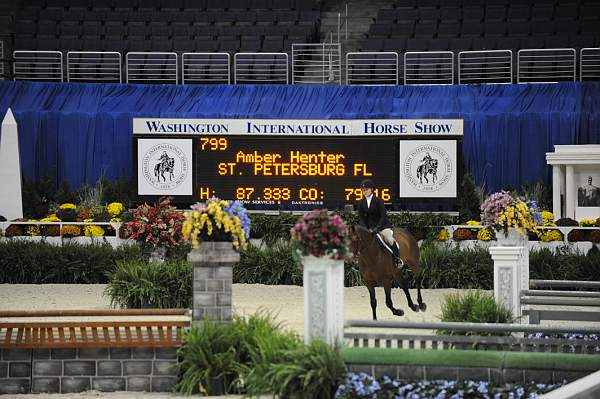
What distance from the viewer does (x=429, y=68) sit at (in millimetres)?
33281

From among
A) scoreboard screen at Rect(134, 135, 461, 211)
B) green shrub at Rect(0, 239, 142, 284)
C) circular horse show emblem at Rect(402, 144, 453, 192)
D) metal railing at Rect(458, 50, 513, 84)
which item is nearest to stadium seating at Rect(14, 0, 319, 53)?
metal railing at Rect(458, 50, 513, 84)

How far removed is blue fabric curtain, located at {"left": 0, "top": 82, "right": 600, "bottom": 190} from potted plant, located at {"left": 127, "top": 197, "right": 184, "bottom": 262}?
376 inches

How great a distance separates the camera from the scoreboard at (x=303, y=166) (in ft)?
95.2

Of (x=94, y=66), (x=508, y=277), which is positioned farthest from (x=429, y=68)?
(x=508, y=277)

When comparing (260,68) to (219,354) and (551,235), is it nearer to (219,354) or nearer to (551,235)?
(551,235)

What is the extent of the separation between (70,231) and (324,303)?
691 inches

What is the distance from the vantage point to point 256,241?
1103 inches

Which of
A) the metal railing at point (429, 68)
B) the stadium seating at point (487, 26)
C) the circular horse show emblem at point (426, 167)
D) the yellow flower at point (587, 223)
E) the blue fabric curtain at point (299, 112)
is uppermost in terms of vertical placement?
the stadium seating at point (487, 26)

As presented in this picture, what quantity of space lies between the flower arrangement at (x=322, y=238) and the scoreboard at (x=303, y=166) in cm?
1664

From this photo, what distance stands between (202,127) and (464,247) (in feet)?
23.3

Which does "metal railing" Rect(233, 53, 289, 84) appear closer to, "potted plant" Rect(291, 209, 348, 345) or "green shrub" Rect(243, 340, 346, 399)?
"potted plant" Rect(291, 209, 348, 345)

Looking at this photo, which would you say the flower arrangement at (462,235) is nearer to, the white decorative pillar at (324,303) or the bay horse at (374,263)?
the bay horse at (374,263)

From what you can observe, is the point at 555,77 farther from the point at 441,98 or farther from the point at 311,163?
the point at 311,163

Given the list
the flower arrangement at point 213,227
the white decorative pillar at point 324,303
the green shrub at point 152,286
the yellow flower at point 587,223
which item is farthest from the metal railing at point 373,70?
the white decorative pillar at point 324,303
